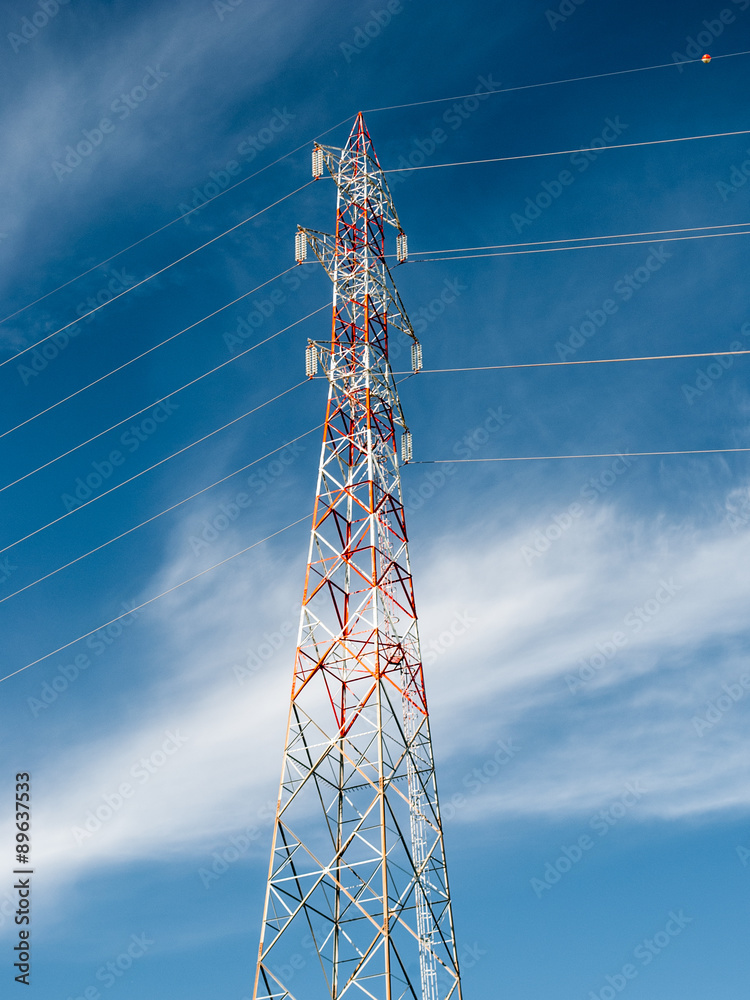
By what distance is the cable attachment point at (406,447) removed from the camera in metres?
38.6

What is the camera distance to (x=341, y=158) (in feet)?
142

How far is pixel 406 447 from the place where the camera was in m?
38.9

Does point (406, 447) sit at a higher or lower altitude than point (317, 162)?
lower

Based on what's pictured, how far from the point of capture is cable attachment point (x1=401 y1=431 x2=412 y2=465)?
127 ft

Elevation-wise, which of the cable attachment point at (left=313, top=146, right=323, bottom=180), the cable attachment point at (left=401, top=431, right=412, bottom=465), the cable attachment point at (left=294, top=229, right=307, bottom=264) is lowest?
the cable attachment point at (left=401, top=431, right=412, bottom=465)

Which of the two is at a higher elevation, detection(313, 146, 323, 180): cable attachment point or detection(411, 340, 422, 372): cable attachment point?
detection(313, 146, 323, 180): cable attachment point

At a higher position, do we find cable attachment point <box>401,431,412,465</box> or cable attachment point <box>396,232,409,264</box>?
cable attachment point <box>396,232,409,264</box>

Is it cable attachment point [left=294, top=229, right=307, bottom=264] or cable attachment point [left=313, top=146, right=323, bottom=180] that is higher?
cable attachment point [left=313, top=146, right=323, bottom=180]

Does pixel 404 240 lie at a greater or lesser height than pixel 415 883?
greater

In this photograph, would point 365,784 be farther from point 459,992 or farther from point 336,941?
point 459,992

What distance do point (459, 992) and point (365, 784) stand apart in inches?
278

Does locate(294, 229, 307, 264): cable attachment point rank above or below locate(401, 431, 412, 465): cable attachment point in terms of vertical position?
above

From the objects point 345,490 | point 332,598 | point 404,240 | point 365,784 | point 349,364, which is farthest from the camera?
point 404,240

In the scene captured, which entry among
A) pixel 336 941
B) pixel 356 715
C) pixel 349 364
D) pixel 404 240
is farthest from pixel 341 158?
pixel 336 941
